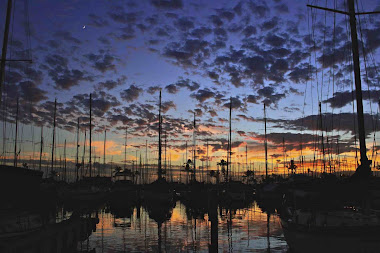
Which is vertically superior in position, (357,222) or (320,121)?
(320,121)

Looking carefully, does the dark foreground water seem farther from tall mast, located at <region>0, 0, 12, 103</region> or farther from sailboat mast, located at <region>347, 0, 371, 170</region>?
tall mast, located at <region>0, 0, 12, 103</region>

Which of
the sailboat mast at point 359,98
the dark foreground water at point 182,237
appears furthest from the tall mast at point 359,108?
the dark foreground water at point 182,237

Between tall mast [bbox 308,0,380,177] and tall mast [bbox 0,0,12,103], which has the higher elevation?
tall mast [bbox 0,0,12,103]

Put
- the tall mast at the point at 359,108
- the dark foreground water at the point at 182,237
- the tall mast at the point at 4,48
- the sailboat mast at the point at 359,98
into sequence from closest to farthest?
1. the tall mast at the point at 359,108
2. the sailboat mast at the point at 359,98
3. the dark foreground water at the point at 182,237
4. the tall mast at the point at 4,48

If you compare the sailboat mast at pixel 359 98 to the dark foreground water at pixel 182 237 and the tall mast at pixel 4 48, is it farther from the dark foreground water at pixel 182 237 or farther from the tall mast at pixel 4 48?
the tall mast at pixel 4 48

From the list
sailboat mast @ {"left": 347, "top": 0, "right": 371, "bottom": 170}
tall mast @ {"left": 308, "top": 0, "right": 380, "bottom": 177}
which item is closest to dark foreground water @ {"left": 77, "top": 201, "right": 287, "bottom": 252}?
tall mast @ {"left": 308, "top": 0, "right": 380, "bottom": 177}

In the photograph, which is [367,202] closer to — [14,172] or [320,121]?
[14,172]

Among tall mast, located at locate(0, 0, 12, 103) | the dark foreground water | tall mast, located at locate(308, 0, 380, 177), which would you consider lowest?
the dark foreground water

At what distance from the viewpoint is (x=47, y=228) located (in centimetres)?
1852

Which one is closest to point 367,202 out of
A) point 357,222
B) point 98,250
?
point 357,222

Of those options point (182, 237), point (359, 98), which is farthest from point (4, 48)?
point (359, 98)

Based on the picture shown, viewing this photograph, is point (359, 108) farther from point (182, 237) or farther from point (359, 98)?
point (182, 237)

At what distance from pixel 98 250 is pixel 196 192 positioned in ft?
160

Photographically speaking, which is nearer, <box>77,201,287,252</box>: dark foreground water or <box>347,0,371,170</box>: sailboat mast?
<box>347,0,371,170</box>: sailboat mast
